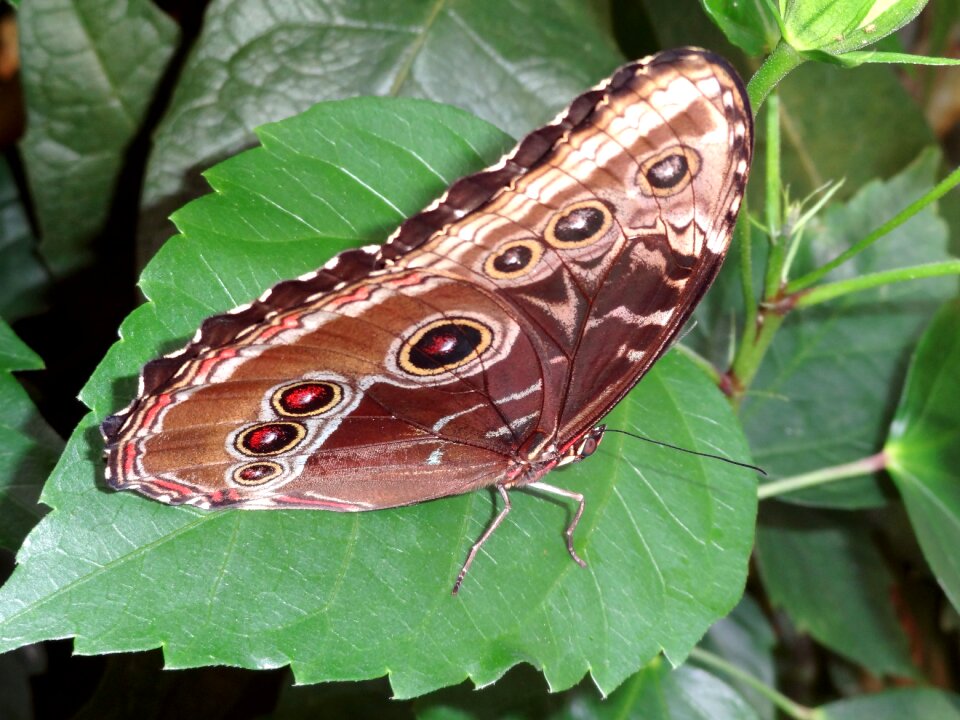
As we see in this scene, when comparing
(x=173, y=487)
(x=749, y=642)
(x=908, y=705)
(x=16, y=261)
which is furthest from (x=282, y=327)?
(x=749, y=642)

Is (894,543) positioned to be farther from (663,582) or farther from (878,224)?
(663,582)

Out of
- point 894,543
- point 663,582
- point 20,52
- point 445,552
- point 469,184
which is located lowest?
point 894,543

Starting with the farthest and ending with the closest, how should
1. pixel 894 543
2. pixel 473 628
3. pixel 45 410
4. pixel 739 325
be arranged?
pixel 894 543
pixel 739 325
pixel 45 410
pixel 473 628

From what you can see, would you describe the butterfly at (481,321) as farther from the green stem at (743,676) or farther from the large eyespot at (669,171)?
the green stem at (743,676)

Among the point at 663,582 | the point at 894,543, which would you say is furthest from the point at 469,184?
the point at 894,543


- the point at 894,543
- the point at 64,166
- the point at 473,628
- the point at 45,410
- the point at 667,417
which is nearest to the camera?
the point at 473,628

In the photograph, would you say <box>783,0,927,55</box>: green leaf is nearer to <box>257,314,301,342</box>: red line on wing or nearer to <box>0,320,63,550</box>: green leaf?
<box>257,314,301,342</box>: red line on wing
